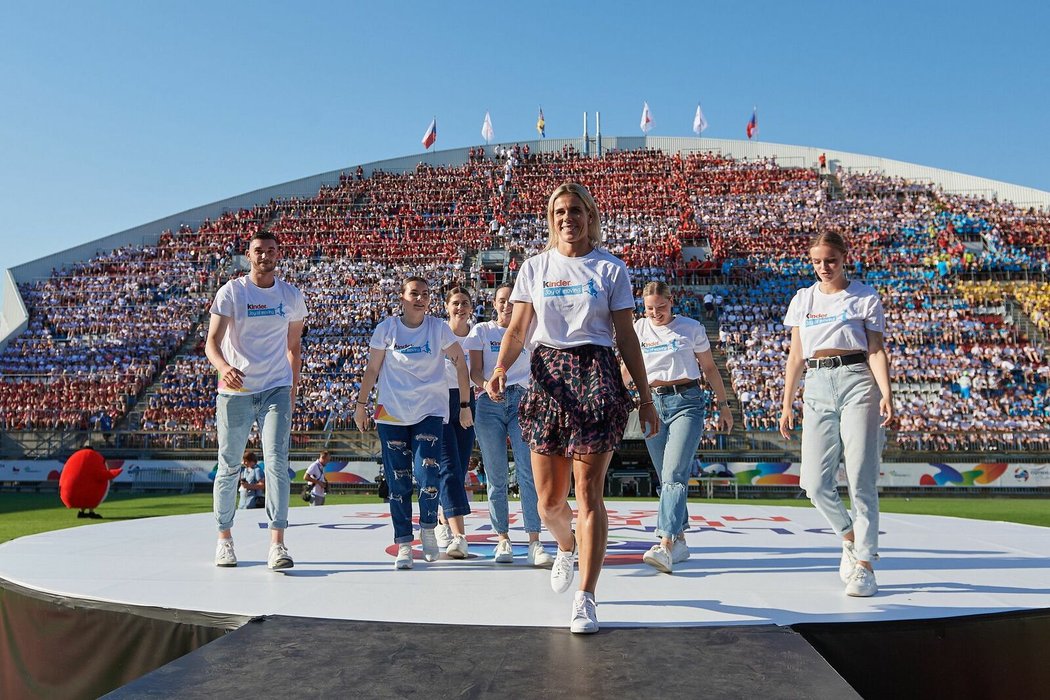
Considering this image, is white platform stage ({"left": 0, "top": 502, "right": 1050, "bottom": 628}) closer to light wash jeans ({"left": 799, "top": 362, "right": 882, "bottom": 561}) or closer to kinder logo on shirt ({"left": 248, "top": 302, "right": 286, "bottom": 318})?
light wash jeans ({"left": 799, "top": 362, "right": 882, "bottom": 561})

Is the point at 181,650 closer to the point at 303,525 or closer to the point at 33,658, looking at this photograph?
the point at 33,658

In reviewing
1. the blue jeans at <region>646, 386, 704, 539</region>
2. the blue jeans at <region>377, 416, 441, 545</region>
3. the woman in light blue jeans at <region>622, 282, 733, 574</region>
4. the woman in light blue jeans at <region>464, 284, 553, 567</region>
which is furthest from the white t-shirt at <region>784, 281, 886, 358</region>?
the blue jeans at <region>377, 416, 441, 545</region>

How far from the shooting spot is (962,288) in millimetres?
23234

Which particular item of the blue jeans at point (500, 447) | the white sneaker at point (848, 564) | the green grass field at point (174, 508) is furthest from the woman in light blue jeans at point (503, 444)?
the green grass field at point (174, 508)

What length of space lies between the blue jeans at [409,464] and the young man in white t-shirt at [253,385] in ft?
1.90

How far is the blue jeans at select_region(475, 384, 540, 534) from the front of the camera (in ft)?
15.1

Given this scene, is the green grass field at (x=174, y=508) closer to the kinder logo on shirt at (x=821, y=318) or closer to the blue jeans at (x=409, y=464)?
the blue jeans at (x=409, y=464)

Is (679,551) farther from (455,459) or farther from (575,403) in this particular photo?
(575,403)

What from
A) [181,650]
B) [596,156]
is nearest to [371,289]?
[596,156]

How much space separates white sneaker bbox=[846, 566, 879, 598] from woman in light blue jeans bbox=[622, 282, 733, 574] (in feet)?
3.28

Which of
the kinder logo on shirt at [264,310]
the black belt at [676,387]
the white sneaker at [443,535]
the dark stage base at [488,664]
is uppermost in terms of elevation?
the kinder logo on shirt at [264,310]

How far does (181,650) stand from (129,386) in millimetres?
20772

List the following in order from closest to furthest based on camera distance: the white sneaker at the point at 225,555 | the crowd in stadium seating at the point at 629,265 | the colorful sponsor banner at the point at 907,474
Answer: the white sneaker at the point at 225,555 → the colorful sponsor banner at the point at 907,474 → the crowd in stadium seating at the point at 629,265

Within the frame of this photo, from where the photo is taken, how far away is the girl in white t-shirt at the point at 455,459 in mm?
4695
